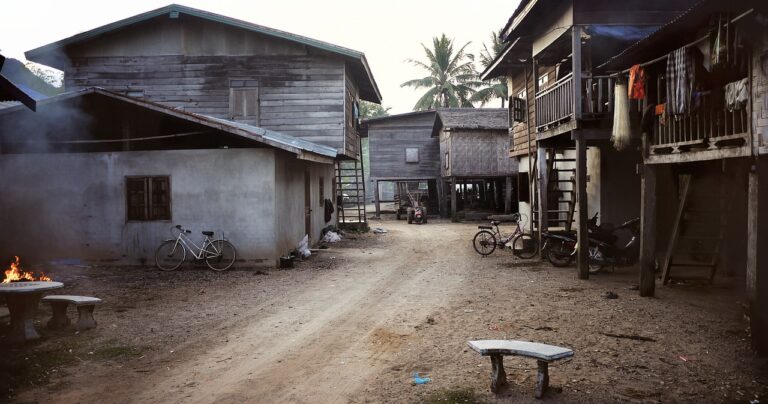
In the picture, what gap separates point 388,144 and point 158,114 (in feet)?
68.3

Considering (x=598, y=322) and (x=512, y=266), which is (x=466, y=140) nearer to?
(x=512, y=266)

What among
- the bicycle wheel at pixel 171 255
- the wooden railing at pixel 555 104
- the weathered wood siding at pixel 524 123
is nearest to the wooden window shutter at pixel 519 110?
the weathered wood siding at pixel 524 123

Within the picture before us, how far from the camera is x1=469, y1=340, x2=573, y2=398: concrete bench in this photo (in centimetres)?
505

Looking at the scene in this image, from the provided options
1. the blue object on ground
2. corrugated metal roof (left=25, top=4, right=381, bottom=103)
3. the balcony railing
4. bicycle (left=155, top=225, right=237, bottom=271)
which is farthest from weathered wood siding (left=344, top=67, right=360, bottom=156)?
the blue object on ground

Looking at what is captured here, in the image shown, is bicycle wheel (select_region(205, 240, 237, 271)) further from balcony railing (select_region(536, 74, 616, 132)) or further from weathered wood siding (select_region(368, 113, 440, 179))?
weathered wood siding (select_region(368, 113, 440, 179))

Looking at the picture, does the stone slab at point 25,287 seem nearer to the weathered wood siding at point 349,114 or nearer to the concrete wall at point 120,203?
the concrete wall at point 120,203

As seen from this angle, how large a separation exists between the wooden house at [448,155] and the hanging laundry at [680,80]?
21.5 meters

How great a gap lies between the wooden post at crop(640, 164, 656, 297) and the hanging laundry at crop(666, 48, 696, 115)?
1.56 m

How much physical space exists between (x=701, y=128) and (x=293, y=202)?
427 inches

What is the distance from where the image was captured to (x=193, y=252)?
44.2ft

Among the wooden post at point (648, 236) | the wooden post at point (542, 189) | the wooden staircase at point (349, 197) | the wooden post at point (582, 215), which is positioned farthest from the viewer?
the wooden staircase at point (349, 197)

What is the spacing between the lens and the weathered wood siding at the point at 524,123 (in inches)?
731

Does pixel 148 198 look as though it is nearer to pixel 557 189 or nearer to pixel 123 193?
pixel 123 193

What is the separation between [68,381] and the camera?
568 cm
